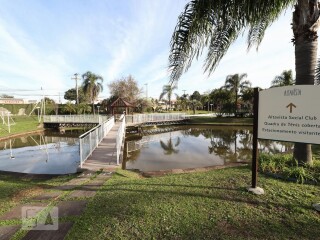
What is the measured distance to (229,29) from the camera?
5.58 meters

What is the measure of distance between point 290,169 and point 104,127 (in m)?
11.3

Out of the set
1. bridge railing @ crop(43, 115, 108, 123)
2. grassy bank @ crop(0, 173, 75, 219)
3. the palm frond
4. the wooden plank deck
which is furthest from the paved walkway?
bridge railing @ crop(43, 115, 108, 123)

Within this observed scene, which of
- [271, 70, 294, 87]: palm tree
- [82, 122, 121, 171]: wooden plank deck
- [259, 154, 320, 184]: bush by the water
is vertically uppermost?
[271, 70, 294, 87]: palm tree

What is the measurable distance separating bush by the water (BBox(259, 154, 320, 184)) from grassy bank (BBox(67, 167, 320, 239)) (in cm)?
35

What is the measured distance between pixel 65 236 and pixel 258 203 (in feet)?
10.8

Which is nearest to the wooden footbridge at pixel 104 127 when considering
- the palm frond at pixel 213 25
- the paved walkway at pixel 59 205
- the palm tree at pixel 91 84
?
the paved walkway at pixel 59 205

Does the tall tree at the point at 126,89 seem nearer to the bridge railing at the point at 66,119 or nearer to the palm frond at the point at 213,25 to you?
the bridge railing at the point at 66,119

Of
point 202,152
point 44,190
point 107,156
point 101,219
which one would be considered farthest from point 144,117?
point 101,219

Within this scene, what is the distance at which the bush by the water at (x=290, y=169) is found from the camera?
512 centimetres

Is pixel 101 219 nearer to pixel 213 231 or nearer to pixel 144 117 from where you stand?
pixel 213 231

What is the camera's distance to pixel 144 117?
2808 cm

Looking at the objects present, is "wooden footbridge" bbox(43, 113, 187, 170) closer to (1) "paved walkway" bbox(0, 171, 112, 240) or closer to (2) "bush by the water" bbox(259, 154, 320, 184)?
(1) "paved walkway" bbox(0, 171, 112, 240)

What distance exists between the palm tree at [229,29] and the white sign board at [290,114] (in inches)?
63.2

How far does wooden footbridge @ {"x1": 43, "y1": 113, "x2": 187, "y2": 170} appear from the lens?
8.41 m
